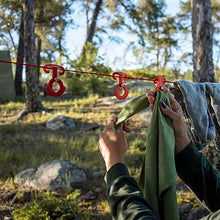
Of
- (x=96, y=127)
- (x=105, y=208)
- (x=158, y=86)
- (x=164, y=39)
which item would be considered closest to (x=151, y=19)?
(x=164, y=39)

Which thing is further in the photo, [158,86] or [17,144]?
[17,144]

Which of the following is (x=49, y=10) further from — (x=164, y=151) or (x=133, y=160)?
(x=164, y=151)

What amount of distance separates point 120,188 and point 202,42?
3252mm

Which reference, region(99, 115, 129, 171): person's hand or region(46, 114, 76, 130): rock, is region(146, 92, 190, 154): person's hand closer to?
region(99, 115, 129, 171): person's hand

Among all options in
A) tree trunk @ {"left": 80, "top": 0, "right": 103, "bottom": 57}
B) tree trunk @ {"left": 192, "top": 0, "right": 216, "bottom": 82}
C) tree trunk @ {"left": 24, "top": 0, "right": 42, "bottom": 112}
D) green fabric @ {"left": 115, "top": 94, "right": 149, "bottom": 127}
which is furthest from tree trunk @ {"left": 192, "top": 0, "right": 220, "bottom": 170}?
tree trunk @ {"left": 80, "top": 0, "right": 103, "bottom": 57}

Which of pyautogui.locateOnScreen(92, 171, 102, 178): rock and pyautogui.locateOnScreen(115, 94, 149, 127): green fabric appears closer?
pyautogui.locateOnScreen(115, 94, 149, 127): green fabric

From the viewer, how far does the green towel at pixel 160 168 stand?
1.17m

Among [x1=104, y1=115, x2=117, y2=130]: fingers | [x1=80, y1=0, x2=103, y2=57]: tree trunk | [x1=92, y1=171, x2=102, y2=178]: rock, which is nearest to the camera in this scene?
[x1=104, y1=115, x2=117, y2=130]: fingers

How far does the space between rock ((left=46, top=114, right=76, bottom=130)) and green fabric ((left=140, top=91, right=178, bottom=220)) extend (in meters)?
5.76

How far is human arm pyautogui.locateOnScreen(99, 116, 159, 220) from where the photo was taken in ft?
3.15

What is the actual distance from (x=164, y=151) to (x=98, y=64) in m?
10.1

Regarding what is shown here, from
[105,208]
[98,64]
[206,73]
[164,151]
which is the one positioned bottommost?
[105,208]

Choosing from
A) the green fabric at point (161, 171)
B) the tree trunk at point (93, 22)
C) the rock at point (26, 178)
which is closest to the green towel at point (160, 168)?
the green fabric at point (161, 171)

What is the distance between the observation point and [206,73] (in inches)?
138
